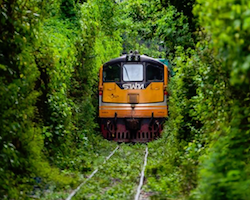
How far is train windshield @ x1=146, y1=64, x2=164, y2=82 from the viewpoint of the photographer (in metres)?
17.7

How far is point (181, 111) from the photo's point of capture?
1098 centimetres

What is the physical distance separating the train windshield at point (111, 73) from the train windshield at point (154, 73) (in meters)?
1.11

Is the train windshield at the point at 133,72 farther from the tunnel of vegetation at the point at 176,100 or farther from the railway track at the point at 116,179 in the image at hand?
the railway track at the point at 116,179

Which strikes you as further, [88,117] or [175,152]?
[88,117]

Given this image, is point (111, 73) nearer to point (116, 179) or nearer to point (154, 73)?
point (154, 73)

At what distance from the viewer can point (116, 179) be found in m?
9.94

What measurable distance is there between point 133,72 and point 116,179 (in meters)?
8.29

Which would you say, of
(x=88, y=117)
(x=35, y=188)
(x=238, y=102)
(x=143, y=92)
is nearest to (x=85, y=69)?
(x=88, y=117)

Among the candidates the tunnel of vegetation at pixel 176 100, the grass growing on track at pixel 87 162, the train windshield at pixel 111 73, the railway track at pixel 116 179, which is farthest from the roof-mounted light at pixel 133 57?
the railway track at pixel 116 179

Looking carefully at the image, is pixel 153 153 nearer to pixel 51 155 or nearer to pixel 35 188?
pixel 51 155

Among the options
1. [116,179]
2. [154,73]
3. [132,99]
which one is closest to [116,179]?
[116,179]

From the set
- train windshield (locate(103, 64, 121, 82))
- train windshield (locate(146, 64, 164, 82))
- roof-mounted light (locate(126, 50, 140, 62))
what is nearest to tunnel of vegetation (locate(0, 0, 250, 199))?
train windshield (locate(103, 64, 121, 82))

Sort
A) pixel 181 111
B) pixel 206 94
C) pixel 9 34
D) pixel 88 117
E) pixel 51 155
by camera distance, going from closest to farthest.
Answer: pixel 9 34 → pixel 206 94 → pixel 51 155 → pixel 181 111 → pixel 88 117

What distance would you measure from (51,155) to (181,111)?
313 cm
